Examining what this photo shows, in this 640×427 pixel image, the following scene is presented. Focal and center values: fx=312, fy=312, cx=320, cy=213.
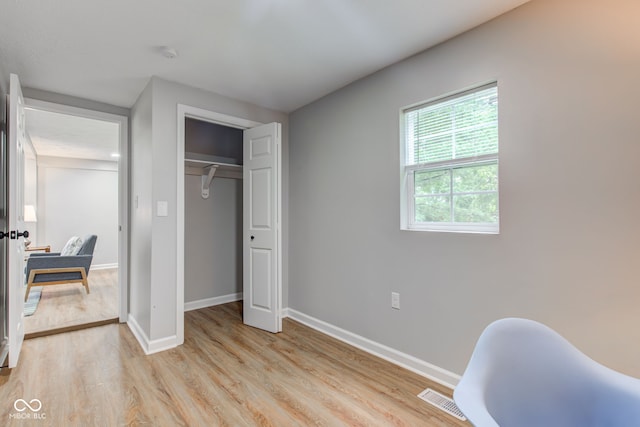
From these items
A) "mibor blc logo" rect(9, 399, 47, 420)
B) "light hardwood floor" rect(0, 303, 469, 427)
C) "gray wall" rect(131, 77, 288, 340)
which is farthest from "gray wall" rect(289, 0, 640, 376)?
"mibor blc logo" rect(9, 399, 47, 420)

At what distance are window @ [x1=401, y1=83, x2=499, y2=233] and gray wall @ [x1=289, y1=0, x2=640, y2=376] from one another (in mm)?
91

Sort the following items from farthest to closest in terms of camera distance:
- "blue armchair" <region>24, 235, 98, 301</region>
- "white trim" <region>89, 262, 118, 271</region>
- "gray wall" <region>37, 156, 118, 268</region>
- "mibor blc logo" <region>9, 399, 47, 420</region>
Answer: "white trim" <region>89, 262, 118, 271</region> → "gray wall" <region>37, 156, 118, 268</region> → "blue armchair" <region>24, 235, 98, 301</region> → "mibor blc logo" <region>9, 399, 47, 420</region>

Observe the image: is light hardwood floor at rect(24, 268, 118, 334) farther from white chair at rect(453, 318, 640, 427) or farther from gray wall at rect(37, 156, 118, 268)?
white chair at rect(453, 318, 640, 427)

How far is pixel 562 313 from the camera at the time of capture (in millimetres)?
1647

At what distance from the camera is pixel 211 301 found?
3914mm

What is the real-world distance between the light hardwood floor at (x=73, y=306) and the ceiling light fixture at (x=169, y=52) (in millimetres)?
2804

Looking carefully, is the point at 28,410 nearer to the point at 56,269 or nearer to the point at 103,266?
the point at 56,269

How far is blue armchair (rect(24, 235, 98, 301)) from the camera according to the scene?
4.16 metres

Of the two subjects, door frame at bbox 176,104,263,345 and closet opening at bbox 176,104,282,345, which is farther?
closet opening at bbox 176,104,282,345

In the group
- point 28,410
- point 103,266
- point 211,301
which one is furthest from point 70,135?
point 28,410

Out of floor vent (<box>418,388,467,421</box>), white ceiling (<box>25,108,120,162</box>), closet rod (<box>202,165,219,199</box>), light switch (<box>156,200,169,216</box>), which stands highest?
white ceiling (<box>25,108,120,162</box>)

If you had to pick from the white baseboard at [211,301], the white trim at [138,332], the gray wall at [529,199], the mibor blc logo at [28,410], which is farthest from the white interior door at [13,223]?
the gray wall at [529,199]

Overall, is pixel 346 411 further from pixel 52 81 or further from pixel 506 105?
pixel 52 81

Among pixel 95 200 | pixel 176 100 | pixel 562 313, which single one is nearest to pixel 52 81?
pixel 176 100
